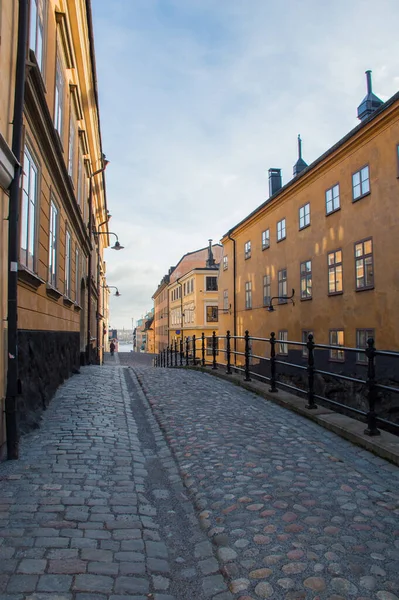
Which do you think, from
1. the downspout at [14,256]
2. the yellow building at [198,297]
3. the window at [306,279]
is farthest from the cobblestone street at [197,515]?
the yellow building at [198,297]

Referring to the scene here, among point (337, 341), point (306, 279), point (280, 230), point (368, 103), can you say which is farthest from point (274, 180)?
point (337, 341)

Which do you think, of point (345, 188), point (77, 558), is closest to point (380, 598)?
point (77, 558)

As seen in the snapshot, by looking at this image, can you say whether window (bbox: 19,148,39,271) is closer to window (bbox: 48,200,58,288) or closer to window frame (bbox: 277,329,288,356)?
window (bbox: 48,200,58,288)

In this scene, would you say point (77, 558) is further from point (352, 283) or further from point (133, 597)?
point (352, 283)

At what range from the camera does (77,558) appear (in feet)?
9.02

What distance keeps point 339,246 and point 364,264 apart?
1744 mm

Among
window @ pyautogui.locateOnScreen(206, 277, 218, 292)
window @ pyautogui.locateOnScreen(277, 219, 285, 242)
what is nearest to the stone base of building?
window @ pyautogui.locateOnScreen(277, 219, 285, 242)

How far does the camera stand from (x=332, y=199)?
17000 mm

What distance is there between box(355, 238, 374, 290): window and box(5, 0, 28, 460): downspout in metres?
11.8

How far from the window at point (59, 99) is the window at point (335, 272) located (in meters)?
10.4

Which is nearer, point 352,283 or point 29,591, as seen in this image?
point 29,591

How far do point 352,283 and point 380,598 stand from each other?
45.6ft

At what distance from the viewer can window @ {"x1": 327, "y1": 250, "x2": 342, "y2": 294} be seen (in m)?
16.4

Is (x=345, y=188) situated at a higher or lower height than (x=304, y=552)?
higher
